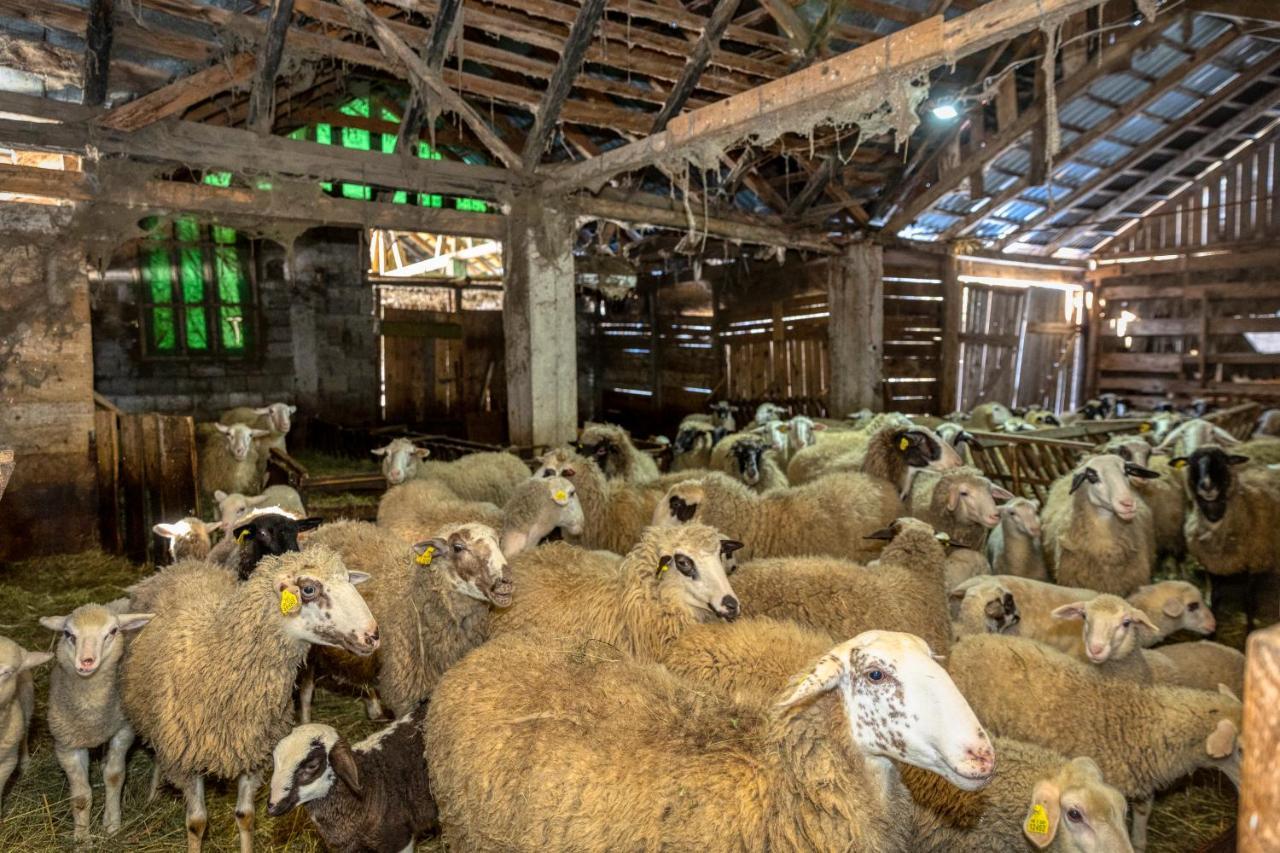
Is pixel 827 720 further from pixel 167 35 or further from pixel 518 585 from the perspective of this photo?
pixel 167 35

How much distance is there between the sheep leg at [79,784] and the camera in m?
3.35

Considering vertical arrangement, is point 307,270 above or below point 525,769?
above

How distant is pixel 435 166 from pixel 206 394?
751 centimetres

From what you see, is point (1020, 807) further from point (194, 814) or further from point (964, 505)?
point (194, 814)

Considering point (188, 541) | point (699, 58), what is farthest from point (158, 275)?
point (699, 58)

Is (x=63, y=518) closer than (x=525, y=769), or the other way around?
(x=525, y=769)

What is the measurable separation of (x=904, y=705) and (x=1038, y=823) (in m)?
0.99

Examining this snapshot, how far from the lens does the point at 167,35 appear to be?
595 centimetres

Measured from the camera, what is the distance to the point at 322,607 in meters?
3.01

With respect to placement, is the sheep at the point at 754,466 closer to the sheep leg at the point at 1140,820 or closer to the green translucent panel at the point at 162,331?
the sheep leg at the point at 1140,820

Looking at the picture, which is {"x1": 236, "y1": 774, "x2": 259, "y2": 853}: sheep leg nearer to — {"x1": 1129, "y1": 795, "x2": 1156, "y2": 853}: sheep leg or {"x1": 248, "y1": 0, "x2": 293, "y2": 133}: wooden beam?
{"x1": 1129, "y1": 795, "x2": 1156, "y2": 853}: sheep leg

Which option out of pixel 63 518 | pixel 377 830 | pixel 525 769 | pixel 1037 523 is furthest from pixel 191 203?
pixel 1037 523

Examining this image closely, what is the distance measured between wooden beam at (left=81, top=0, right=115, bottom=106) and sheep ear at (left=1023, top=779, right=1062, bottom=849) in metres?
7.16

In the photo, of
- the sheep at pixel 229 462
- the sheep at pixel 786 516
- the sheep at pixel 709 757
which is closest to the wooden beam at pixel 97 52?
the sheep at pixel 229 462
